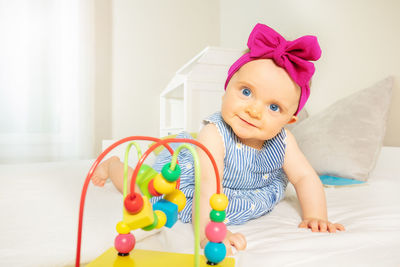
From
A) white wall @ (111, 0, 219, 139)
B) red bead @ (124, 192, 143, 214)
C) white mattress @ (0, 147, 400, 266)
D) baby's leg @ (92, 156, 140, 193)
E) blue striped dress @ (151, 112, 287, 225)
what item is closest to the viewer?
red bead @ (124, 192, 143, 214)

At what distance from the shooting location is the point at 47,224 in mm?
630

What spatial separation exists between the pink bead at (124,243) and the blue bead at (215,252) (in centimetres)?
10


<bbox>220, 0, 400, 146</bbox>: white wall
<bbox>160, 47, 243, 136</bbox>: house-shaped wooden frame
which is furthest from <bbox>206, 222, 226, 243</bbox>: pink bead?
<bbox>160, 47, 243, 136</bbox>: house-shaped wooden frame

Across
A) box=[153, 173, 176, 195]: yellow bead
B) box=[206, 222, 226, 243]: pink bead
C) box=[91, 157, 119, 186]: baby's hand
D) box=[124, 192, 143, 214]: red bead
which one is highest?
box=[153, 173, 176, 195]: yellow bead

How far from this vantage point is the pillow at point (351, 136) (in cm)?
116

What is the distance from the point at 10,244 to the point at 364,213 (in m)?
0.74

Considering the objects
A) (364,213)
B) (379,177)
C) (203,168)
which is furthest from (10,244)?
(379,177)

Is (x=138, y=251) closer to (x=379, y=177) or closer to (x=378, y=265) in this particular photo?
(x=378, y=265)

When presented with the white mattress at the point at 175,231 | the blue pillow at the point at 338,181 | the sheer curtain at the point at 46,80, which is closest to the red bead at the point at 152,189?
the white mattress at the point at 175,231

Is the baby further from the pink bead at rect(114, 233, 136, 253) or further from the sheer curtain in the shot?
the sheer curtain

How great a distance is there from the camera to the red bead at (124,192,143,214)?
14.3 inches

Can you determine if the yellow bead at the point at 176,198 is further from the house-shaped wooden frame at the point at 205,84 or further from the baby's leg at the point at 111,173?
the house-shaped wooden frame at the point at 205,84

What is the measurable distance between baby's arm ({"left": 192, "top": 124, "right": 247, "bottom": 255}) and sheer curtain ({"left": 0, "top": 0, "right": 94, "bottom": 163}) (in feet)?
6.49

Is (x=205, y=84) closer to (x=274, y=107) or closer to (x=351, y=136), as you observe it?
(x=351, y=136)
